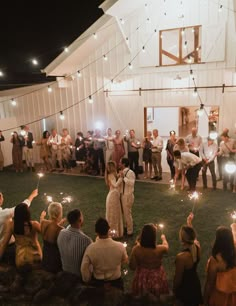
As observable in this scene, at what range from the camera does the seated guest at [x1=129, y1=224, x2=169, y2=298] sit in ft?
10.7

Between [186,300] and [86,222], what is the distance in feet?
11.2

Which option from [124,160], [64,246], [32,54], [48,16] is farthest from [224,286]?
[48,16]

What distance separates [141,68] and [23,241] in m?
7.24

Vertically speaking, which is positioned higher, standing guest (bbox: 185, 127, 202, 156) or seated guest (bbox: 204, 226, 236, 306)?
standing guest (bbox: 185, 127, 202, 156)

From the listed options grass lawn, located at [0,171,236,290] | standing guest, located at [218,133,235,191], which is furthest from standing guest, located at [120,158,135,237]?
standing guest, located at [218,133,235,191]

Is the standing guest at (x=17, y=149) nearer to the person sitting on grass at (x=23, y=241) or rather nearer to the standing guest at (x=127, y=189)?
the standing guest at (x=127, y=189)

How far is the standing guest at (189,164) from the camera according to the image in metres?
7.51

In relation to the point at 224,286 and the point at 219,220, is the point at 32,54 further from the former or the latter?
the point at 224,286

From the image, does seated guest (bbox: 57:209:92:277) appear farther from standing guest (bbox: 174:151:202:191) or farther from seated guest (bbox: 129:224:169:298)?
standing guest (bbox: 174:151:202:191)

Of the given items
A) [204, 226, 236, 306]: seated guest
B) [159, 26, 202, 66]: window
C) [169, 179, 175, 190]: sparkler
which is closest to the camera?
[204, 226, 236, 306]: seated guest

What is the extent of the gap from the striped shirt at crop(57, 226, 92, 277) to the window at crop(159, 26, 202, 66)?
269 inches

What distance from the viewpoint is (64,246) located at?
140 inches

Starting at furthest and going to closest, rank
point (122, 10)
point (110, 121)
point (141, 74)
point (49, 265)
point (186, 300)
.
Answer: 1. point (110, 121)
2. point (141, 74)
3. point (122, 10)
4. point (49, 265)
5. point (186, 300)

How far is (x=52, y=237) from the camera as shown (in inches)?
150
